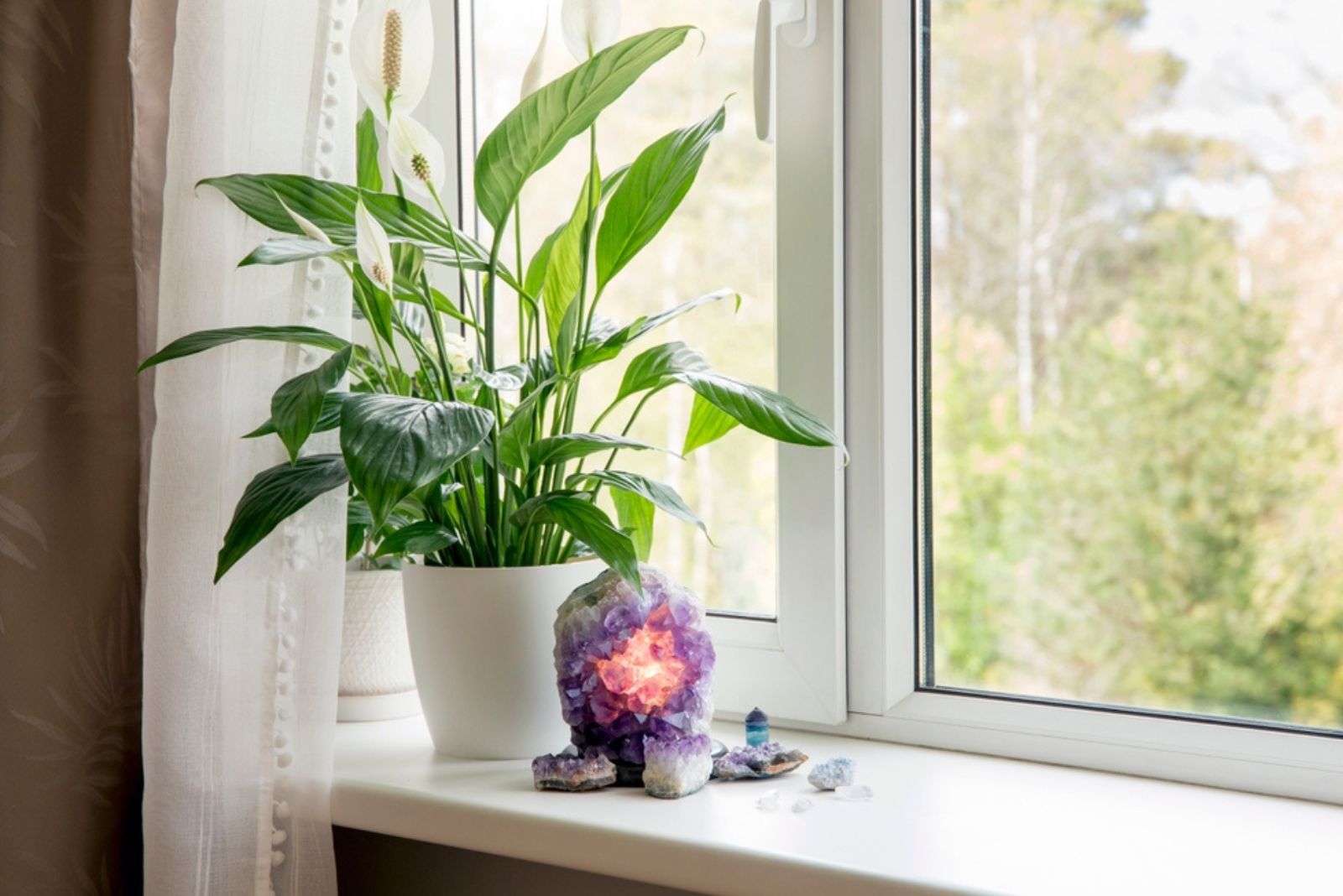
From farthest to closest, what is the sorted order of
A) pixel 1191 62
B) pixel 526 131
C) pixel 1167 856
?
pixel 1191 62 < pixel 526 131 < pixel 1167 856

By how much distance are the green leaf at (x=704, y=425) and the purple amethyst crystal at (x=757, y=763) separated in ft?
0.82

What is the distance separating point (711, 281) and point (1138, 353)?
409 mm

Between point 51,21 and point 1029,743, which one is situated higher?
point 51,21

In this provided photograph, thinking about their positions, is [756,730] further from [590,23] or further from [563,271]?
[590,23]

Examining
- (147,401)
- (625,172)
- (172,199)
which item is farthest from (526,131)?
(147,401)

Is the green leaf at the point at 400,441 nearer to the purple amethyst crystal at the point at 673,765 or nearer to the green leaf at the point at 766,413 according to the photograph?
the green leaf at the point at 766,413

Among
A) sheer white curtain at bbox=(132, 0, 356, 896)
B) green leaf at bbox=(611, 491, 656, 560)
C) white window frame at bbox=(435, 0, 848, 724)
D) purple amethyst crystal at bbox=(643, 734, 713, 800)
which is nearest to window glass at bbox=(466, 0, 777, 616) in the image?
white window frame at bbox=(435, 0, 848, 724)

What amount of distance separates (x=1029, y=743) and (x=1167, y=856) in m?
0.24

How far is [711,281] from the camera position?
119 cm

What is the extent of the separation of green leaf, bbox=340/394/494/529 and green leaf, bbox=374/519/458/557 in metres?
0.13

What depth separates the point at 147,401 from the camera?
3.40 ft

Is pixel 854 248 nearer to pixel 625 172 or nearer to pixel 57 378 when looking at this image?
pixel 625 172

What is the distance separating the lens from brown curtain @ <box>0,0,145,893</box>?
992mm

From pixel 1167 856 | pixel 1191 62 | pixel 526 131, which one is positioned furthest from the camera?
pixel 1191 62
